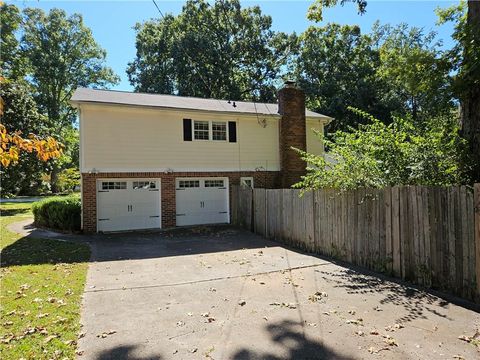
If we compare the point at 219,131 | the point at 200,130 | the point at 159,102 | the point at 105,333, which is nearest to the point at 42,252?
the point at 105,333

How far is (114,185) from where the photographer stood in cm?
1402

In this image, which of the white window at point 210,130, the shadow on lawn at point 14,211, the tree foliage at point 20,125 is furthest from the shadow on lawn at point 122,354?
the tree foliage at point 20,125

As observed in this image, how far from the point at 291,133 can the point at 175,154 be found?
18.2 ft

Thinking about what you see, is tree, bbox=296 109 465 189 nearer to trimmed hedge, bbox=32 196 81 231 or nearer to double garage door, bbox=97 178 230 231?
double garage door, bbox=97 178 230 231

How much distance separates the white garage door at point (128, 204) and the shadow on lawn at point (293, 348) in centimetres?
1056

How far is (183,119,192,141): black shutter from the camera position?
1521 centimetres

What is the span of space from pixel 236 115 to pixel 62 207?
26.5 feet

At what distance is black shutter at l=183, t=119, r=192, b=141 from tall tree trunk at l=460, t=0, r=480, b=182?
1047 centimetres

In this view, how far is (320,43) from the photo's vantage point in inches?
1237

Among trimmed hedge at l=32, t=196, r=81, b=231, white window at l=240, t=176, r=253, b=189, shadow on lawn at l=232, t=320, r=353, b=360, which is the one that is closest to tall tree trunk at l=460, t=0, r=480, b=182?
shadow on lawn at l=232, t=320, r=353, b=360

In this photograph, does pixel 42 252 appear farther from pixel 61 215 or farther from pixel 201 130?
pixel 201 130

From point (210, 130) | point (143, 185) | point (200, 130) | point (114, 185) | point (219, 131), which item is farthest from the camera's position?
point (219, 131)

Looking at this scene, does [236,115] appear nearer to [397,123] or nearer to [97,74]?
[397,123]

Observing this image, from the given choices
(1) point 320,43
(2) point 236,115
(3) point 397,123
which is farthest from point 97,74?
(3) point 397,123
